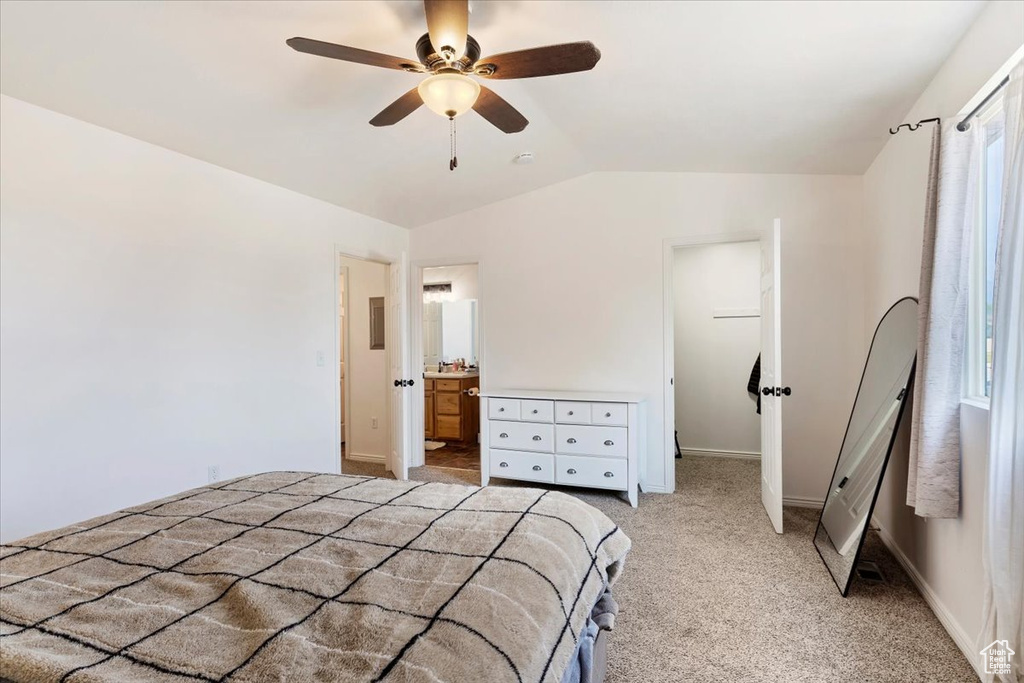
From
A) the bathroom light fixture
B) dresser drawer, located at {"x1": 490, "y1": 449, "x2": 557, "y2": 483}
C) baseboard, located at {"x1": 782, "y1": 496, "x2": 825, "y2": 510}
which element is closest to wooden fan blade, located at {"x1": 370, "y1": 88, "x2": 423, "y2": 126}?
dresser drawer, located at {"x1": 490, "y1": 449, "x2": 557, "y2": 483}

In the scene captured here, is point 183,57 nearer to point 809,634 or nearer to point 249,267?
point 249,267

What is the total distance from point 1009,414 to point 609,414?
2295 millimetres

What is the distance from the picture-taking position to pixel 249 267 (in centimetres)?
316

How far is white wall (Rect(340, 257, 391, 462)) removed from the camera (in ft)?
15.8

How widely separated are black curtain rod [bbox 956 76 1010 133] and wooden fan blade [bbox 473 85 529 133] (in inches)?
64.3

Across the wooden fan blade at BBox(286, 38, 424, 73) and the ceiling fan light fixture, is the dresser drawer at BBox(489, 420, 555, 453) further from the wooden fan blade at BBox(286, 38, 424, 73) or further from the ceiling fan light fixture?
the wooden fan blade at BBox(286, 38, 424, 73)

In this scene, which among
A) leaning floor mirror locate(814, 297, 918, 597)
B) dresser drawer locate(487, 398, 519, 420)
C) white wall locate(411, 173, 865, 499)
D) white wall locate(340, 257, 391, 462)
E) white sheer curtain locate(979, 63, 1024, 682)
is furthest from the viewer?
white wall locate(340, 257, 391, 462)

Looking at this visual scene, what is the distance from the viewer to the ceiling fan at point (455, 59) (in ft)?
5.24

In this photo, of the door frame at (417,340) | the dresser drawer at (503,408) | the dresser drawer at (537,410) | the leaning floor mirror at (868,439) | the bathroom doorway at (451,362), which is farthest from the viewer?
the bathroom doorway at (451,362)

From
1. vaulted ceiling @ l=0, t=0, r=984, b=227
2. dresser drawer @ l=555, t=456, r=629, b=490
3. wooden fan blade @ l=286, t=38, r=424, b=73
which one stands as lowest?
dresser drawer @ l=555, t=456, r=629, b=490

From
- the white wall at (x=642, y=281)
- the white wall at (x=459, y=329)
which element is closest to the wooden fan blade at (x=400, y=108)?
the white wall at (x=642, y=281)

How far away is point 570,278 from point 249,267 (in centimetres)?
243

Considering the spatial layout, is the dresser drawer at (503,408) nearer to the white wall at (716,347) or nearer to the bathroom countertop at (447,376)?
the bathroom countertop at (447,376)

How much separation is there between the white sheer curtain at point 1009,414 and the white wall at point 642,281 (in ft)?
6.67
